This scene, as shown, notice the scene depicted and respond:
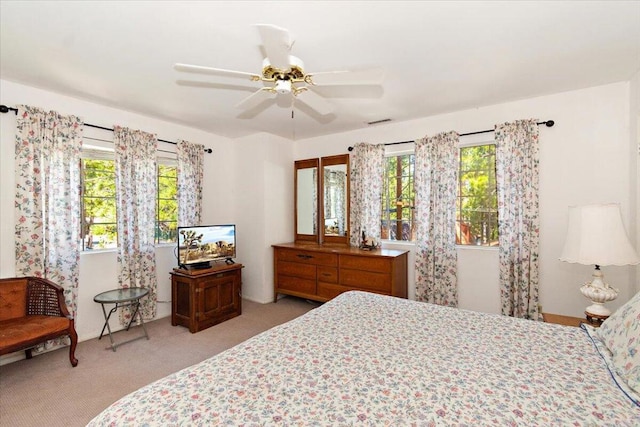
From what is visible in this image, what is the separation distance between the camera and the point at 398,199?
13.1ft

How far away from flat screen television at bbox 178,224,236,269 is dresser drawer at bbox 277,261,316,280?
2.51ft

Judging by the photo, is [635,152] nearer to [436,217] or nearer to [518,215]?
[518,215]

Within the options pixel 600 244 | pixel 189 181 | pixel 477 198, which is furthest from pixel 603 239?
pixel 189 181

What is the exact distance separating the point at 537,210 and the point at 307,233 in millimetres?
2966

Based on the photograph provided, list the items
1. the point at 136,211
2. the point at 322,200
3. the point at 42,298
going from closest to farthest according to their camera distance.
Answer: the point at 42,298 < the point at 136,211 < the point at 322,200

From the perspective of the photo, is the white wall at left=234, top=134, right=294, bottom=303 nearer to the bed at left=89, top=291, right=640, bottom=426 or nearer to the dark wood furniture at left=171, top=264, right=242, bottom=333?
the dark wood furniture at left=171, top=264, right=242, bottom=333

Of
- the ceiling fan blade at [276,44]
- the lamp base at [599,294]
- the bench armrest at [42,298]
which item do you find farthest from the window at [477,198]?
the bench armrest at [42,298]

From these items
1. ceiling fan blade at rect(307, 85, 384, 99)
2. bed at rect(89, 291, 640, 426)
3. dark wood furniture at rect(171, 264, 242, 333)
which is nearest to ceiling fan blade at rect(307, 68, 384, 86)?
ceiling fan blade at rect(307, 85, 384, 99)

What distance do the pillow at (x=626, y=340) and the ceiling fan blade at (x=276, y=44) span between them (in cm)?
202

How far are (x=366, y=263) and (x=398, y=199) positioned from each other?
105cm

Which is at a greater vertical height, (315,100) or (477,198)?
(315,100)

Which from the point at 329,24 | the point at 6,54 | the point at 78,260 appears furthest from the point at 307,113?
the point at 78,260

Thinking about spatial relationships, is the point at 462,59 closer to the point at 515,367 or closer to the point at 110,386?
the point at 515,367

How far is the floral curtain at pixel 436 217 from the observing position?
342 cm
